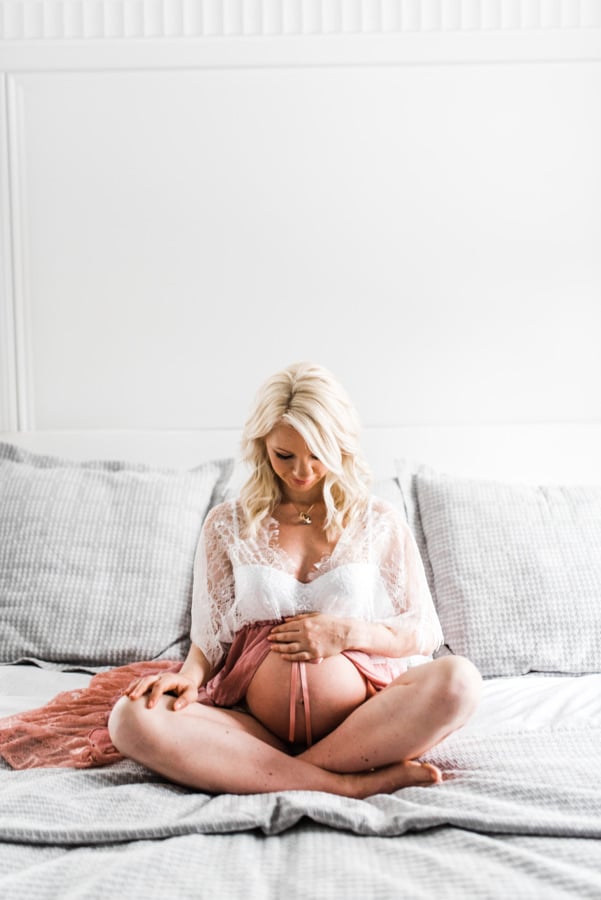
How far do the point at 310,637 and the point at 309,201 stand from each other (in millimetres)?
1548

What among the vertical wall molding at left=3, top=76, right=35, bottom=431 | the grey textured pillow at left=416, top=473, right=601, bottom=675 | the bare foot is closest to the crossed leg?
the bare foot

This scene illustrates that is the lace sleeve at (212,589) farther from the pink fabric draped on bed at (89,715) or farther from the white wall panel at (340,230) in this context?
the white wall panel at (340,230)

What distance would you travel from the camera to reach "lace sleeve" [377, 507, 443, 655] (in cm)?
172

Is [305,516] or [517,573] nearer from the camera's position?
[305,516]

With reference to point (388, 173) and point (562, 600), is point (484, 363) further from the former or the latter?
point (562, 600)

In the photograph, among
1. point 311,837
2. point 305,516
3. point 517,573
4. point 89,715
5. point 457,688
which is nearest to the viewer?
point 311,837

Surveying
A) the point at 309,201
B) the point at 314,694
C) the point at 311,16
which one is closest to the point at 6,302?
the point at 309,201

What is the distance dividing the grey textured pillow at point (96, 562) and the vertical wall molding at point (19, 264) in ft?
1.39

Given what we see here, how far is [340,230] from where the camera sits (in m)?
2.70

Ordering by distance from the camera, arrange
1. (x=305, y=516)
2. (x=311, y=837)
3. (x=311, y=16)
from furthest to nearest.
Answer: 1. (x=311, y=16)
2. (x=305, y=516)
3. (x=311, y=837)

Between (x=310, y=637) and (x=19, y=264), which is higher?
(x=19, y=264)

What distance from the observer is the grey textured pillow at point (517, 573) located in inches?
79.4

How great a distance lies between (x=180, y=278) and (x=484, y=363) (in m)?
0.96

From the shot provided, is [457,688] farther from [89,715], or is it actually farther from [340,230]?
[340,230]
